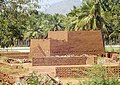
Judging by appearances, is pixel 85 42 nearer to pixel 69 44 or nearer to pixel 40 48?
pixel 69 44

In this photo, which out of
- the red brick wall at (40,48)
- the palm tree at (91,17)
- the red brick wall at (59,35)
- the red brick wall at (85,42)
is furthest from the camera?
the palm tree at (91,17)

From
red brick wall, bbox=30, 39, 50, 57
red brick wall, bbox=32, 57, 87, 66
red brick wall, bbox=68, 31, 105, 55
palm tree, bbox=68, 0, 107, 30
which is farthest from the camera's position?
palm tree, bbox=68, 0, 107, 30

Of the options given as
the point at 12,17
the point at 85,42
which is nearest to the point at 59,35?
the point at 85,42

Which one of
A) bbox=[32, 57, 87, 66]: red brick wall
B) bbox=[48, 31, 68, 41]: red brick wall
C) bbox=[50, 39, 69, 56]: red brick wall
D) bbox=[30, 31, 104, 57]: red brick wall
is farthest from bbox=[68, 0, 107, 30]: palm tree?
bbox=[32, 57, 87, 66]: red brick wall

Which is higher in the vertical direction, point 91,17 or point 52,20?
point 52,20

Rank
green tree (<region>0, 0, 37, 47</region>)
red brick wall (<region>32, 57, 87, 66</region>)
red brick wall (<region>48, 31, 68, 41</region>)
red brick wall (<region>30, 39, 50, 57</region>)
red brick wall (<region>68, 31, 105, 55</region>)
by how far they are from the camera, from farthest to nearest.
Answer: red brick wall (<region>30, 39, 50, 57</region>) < red brick wall (<region>48, 31, 68, 41</region>) < red brick wall (<region>68, 31, 105, 55</region>) < red brick wall (<region>32, 57, 87, 66</region>) < green tree (<region>0, 0, 37, 47</region>)

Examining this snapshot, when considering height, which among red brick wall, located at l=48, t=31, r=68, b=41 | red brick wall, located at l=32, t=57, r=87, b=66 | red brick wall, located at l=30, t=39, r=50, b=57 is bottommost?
red brick wall, located at l=32, t=57, r=87, b=66

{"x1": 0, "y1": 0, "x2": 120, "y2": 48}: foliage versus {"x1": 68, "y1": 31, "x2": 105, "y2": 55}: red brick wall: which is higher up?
{"x1": 0, "y1": 0, "x2": 120, "y2": 48}: foliage

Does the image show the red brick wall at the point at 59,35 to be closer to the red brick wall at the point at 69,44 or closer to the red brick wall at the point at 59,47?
the red brick wall at the point at 69,44

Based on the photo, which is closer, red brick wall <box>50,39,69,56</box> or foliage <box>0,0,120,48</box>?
foliage <box>0,0,120,48</box>

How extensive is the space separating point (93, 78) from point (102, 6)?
110ft

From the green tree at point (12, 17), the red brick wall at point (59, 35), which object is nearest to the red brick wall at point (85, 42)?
the red brick wall at point (59, 35)

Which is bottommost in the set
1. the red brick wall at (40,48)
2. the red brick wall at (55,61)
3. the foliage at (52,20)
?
the red brick wall at (55,61)

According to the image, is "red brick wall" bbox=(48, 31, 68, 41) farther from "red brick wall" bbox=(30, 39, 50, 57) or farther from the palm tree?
the palm tree
